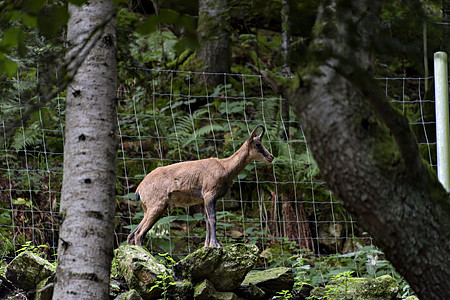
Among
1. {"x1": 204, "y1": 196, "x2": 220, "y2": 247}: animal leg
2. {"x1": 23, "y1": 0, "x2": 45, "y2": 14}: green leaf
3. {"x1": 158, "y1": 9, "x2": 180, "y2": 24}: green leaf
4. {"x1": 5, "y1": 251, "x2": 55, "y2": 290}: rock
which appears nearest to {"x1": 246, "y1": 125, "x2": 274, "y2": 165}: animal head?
{"x1": 204, "y1": 196, "x2": 220, "y2": 247}: animal leg

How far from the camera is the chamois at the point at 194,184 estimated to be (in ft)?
19.6

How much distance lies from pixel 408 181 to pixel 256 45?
10.3m

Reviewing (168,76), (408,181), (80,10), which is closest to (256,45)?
(168,76)

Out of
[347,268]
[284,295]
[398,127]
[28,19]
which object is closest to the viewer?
[28,19]

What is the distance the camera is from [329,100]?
206 cm

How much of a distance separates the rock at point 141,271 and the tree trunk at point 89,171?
2353mm

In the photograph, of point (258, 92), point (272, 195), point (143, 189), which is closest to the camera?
point (143, 189)

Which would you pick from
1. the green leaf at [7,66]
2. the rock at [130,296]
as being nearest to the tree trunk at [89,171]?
the green leaf at [7,66]

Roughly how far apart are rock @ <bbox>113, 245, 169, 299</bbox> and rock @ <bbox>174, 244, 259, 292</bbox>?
0.73ft

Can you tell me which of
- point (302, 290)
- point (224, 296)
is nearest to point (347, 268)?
point (302, 290)

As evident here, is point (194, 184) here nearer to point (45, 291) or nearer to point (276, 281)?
point (276, 281)

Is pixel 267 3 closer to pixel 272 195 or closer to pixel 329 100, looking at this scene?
pixel 329 100

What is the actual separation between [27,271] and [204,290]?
1.69 metres

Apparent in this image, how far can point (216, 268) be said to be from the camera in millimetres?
5383
